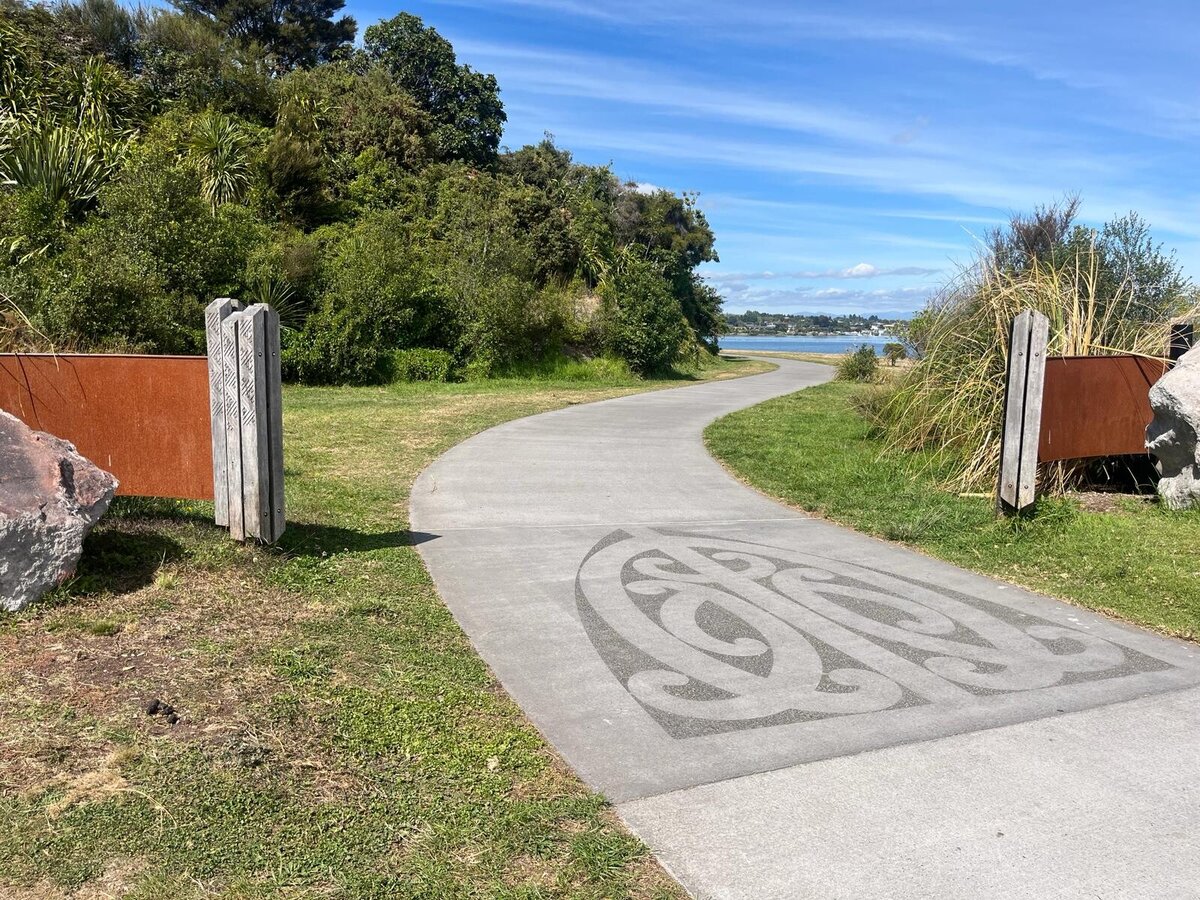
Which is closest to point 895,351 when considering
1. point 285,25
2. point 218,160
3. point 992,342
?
point 992,342

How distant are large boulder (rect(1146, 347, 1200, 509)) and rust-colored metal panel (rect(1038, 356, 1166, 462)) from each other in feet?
1.13

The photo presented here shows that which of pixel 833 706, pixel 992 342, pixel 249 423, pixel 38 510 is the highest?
pixel 992 342

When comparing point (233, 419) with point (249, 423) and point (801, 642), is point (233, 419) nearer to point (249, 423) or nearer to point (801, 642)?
point (249, 423)

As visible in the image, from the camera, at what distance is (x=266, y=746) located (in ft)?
11.7

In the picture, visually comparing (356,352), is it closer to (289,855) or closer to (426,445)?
(426,445)

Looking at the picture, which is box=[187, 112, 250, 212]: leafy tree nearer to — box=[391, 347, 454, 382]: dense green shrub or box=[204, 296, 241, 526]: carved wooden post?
box=[391, 347, 454, 382]: dense green shrub

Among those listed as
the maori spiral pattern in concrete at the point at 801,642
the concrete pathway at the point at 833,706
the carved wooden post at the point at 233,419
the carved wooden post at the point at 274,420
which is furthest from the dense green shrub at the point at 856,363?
the carved wooden post at the point at 233,419

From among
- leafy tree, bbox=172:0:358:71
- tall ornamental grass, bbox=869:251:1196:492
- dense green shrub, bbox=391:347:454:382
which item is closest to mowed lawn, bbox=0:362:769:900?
tall ornamental grass, bbox=869:251:1196:492

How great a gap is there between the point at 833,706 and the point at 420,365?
1939 centimetres

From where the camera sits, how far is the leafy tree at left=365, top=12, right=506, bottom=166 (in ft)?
113

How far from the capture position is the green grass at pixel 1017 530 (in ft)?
19.9

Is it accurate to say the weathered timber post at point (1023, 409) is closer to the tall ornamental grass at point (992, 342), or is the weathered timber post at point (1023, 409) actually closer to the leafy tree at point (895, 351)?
the tall ornamental grass at point (992, 342)

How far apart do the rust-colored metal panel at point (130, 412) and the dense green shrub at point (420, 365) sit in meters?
16.4

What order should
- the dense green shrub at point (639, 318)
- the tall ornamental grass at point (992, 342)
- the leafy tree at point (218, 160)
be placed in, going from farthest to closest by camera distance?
the dense green shrub at point (639, 318) < the leafy tree at point (218, 160) < the tall ornamental grass at point (992, 342)
